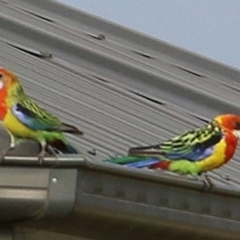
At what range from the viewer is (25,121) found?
4.20 metres

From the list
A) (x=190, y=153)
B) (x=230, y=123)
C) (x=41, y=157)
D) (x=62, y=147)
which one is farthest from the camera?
(x=230, y=123)

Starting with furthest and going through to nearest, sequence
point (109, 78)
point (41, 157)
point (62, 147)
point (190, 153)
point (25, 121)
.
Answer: point (109, 78), point (190, 153), point (62, 147), point (25, 121), point (41, 157)

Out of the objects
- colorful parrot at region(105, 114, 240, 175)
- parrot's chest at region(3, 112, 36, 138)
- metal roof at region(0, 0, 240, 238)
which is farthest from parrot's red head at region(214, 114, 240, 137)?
parrot's chest at region(3, 112, 36, 138)

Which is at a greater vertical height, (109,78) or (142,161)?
(142,161)

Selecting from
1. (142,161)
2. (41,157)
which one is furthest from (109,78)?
(41,157)

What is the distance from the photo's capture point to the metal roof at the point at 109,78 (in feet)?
20.9

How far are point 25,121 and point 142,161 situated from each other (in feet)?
2.70

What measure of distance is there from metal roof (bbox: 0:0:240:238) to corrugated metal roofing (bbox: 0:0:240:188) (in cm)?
1

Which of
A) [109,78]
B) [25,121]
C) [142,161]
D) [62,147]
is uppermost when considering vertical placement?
[25,121]

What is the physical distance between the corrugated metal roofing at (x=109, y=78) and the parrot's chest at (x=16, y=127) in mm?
1132

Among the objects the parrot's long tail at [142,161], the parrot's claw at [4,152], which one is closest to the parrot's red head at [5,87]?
the parrot's claw at [4,152]

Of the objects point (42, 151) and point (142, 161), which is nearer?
point (42, 151)

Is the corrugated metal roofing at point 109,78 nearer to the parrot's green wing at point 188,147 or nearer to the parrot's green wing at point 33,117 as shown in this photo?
the parrot's green wing at point 188,147

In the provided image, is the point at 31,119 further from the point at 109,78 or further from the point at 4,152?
the point at 109,78
